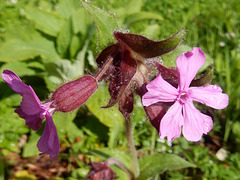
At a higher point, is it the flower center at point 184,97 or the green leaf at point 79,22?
the green leaf at point 79,22

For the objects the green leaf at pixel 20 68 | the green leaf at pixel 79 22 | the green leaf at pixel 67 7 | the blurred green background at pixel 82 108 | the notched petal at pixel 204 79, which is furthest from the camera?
the green leaf at pixel 67 7

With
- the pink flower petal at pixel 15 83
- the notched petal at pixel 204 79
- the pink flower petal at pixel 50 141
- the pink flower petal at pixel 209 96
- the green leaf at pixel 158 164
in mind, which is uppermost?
the pink flower petal at pixel 15 83

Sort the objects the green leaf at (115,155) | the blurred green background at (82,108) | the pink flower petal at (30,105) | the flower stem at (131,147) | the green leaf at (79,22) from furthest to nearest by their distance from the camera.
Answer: the green leaf at (79,22), the blurred green background at (82,108), the green leaf at (115,155), the flower stem at (131,147), the pink flower petal at (30,105)

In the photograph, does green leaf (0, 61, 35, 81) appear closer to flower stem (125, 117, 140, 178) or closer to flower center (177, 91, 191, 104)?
flower stem (125, 117, 140, 178)

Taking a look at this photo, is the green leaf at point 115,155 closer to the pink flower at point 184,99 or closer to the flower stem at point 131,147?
the flower stem at point 131,147

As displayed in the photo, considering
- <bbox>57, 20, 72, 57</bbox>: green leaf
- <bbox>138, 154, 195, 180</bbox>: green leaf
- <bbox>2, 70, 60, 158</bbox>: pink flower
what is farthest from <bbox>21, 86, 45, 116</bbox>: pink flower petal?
<bbox>57, 20, 72, 57</bbox>: green leaf

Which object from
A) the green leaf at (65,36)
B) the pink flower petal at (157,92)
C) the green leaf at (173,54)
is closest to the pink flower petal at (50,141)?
the pink flower petal at (157,92)
